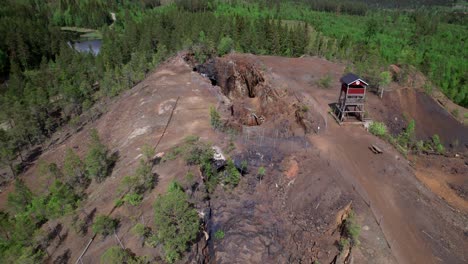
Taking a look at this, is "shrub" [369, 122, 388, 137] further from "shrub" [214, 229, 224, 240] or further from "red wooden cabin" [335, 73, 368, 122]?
"shrub" [214, 229, 224, 240]

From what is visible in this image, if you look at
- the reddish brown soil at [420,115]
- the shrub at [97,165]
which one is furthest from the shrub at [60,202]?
Answer: the reddish brown soil at [420,115]

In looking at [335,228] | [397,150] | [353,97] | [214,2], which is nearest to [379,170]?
[397,150]

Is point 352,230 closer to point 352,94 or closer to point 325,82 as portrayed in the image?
point 352,94

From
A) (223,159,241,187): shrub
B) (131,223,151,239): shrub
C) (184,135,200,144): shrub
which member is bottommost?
(131,223,151,239): shrub

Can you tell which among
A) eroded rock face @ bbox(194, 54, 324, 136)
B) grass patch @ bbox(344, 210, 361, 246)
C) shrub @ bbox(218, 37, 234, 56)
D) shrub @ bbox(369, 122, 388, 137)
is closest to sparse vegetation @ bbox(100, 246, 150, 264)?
grass patch @ bbox(344, 210, 361, 246)

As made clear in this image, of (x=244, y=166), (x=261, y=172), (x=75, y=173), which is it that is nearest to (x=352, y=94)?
(x=261, y=172)

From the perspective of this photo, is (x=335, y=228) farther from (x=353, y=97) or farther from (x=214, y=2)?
(x=214, y=2)

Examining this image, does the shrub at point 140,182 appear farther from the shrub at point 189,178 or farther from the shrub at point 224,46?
the shrub at point 224,46
